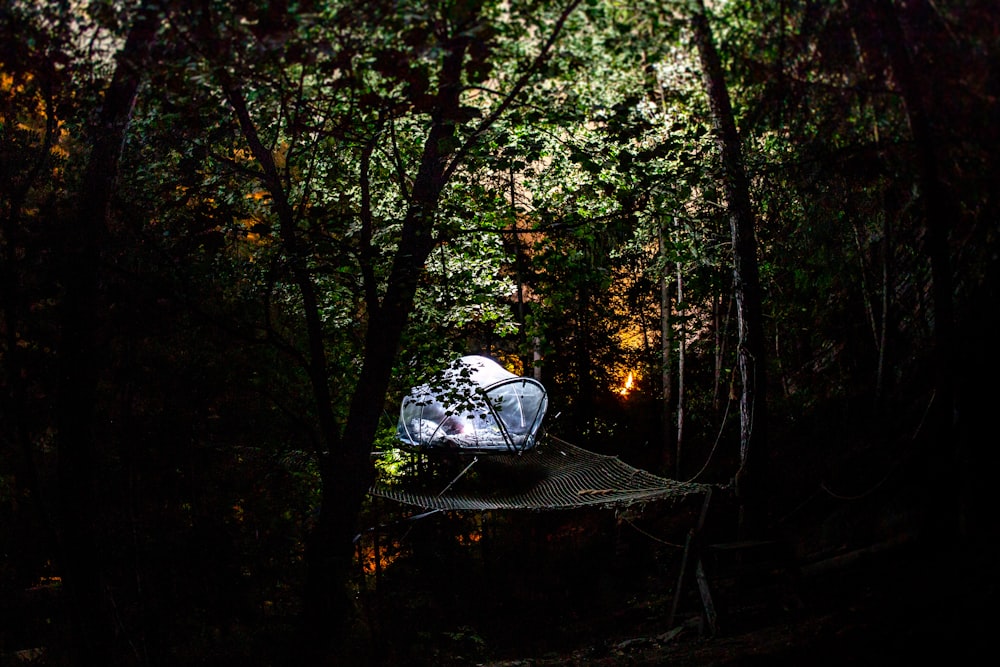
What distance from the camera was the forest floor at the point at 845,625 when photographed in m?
2.92

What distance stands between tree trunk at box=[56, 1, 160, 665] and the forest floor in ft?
9.58

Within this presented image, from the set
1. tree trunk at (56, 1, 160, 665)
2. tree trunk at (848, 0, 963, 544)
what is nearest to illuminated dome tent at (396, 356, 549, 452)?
tree trunk at (56, 1, 160, 665)

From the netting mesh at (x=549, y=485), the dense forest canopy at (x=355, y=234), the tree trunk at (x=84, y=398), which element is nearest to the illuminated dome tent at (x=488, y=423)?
the netting mesh at (x=549, y=485)

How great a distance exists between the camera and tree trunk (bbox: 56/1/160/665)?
10.7 ft

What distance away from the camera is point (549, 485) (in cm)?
704

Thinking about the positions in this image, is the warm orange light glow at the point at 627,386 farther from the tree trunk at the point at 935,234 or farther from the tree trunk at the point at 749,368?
the tree trunk at the point at 935,234

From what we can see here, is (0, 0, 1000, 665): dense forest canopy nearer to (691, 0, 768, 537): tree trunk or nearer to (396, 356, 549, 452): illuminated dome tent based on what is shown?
(691, 0, 768, 537): tree trunk

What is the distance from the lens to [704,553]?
5.07m

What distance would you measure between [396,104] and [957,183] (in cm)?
257

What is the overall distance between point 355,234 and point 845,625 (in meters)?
3.53

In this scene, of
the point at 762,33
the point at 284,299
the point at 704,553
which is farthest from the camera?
the point at 284,299

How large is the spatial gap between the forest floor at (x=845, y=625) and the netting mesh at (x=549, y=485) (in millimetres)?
1022

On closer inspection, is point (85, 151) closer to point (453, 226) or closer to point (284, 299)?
point (284, 299)

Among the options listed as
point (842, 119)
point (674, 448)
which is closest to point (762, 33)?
point (842, 119)
